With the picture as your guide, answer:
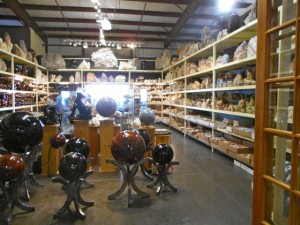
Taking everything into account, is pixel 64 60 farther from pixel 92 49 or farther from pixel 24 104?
pixel 24 104

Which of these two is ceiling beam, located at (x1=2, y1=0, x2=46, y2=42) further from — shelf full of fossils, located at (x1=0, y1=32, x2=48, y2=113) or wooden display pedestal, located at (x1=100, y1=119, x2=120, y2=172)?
wooden display pedestal, located at (x1=100, y1=119, x2=120, y2=172)

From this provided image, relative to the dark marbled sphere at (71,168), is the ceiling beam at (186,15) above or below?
above

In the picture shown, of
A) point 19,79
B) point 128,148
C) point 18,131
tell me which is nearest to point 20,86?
point 19,79

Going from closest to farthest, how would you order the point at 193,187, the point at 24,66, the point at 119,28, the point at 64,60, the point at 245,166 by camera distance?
the point at 193,187 → the point at 245,166 → the point at 24,66 → the point at 119,28 → the point at 64,60

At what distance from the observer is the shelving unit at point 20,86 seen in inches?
263

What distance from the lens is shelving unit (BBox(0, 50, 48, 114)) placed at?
6.69 metres

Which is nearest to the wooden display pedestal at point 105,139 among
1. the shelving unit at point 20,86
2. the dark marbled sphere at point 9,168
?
the dark marbled sphere at point 9,168

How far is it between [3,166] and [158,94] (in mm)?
10057

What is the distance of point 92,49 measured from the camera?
1230 cm

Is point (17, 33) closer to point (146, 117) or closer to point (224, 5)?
point (146, 117)

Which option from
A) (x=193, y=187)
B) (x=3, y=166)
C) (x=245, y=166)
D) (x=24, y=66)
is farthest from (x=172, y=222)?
(x=24, y=66)

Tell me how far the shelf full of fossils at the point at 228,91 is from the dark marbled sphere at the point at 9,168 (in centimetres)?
374

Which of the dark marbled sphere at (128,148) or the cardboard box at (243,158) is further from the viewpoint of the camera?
the cardboard box at (243,158)

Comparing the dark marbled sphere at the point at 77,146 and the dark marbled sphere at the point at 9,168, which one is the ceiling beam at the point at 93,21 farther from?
the dark marbled sphere at the point at 9,168
